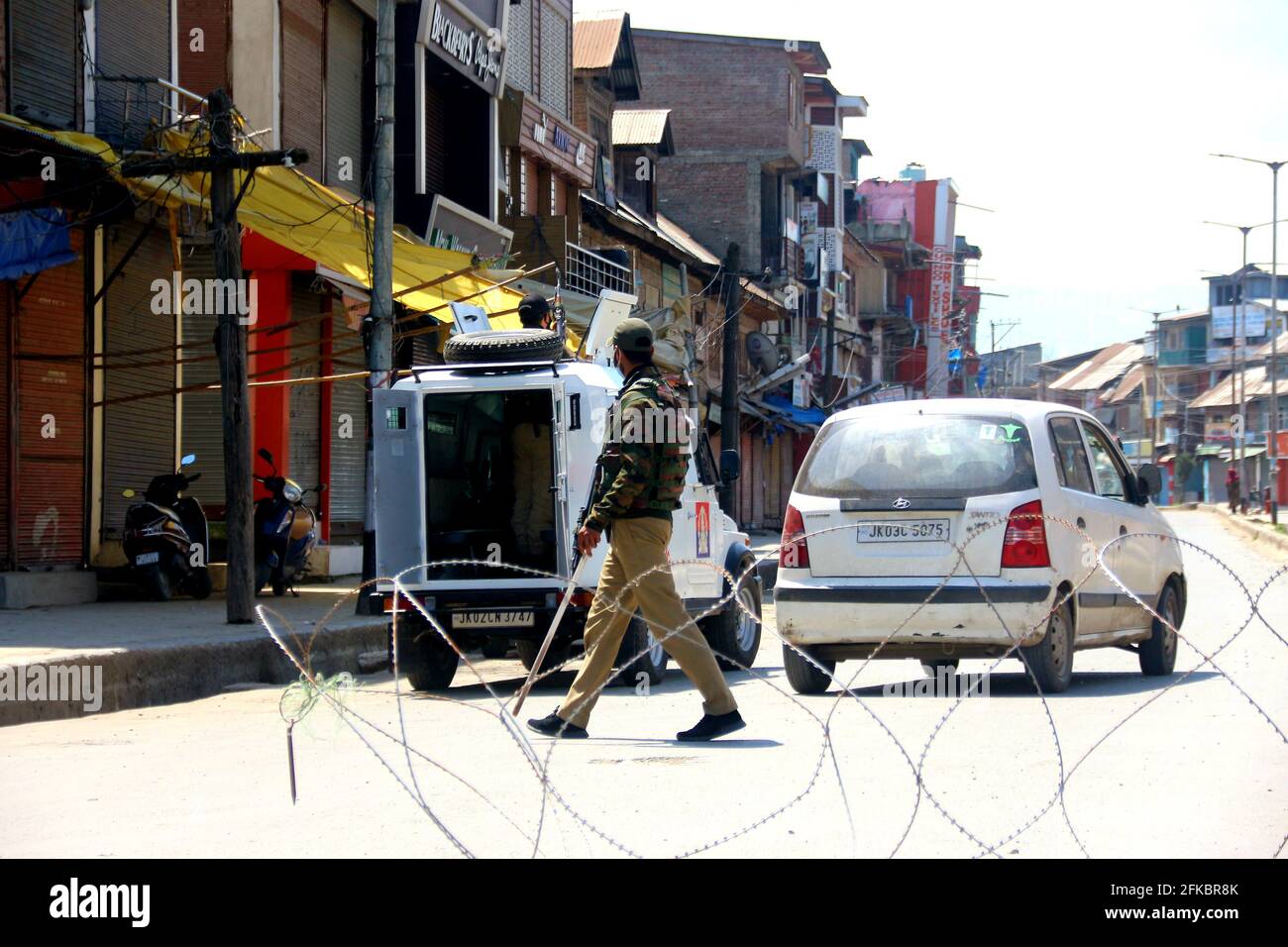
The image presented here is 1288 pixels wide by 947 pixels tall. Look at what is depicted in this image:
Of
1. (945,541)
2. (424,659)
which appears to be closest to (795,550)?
(945,541)

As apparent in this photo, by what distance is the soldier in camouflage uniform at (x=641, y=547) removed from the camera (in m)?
8.16

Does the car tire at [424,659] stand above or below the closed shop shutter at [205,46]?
below

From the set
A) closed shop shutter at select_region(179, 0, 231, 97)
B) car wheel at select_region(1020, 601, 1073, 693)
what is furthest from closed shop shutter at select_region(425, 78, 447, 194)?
car wheel at select_region(1020, 601, 1073, 693)

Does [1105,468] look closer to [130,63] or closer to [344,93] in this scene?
[130,63]

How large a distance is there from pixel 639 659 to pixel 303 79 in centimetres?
1283

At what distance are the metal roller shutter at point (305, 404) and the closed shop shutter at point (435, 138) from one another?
14.7ft

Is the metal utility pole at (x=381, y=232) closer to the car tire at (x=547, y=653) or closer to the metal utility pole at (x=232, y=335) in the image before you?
the metal utility pole at (x=232, y=335)

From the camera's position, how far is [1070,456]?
10.6 m

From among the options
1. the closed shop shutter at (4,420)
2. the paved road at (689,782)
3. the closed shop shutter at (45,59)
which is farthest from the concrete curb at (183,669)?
the closed shop shutter at (45,59)

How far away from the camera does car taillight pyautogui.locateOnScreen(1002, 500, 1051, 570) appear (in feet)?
32.1

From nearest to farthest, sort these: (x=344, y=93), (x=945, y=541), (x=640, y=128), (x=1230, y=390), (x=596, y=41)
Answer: (x=945, y=541) < (x=344, y=93) < (x=596, y=41) < (x=640, y=128) < (x=1230, y=390)

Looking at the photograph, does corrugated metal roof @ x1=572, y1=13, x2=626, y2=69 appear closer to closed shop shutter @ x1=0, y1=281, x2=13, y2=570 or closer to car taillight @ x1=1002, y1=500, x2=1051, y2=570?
closed shop shutter @ x1=0, y1=281, x2=13, y2=570

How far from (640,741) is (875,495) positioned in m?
2.51

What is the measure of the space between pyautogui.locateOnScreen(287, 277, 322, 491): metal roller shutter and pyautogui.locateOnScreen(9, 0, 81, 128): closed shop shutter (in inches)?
202
